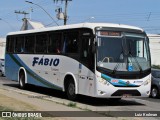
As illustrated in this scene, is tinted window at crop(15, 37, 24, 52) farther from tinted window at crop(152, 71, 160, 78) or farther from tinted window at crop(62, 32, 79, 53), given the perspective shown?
tinted window at crop(152, 71, 160, 78)

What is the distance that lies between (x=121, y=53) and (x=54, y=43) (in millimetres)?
4217

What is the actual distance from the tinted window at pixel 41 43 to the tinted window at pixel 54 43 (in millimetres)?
556

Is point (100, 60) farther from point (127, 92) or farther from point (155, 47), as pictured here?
point (155, 47)

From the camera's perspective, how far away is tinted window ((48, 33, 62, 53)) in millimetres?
18388

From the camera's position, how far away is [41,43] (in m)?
20.2

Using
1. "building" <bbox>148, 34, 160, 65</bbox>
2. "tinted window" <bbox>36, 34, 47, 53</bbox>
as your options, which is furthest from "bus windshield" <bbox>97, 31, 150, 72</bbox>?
"building" <bbox>148, 34, 160, 65</bbox>

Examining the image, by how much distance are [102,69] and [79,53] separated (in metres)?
1.61

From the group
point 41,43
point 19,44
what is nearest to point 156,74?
point 41,43

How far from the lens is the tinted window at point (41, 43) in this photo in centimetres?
1975

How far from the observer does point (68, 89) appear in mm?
17531

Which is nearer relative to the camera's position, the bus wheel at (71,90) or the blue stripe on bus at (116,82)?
the blue stripe on bus at (116,82)

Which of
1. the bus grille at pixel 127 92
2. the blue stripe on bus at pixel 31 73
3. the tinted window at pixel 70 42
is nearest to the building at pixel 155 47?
the blue stripe on bus at pixel 31 73

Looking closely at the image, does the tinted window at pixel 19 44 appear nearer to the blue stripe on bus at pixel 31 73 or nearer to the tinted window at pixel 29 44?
the blue stripe on bus at pixel 31 73

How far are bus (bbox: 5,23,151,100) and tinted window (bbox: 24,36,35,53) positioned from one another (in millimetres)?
2326
